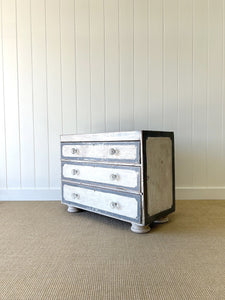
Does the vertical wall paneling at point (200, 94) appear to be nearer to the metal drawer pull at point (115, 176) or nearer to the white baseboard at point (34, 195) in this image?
the metal drawer pull at point (115, 176)

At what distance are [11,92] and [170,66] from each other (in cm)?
169

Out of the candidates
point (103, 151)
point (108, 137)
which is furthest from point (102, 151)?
point (108, 137)

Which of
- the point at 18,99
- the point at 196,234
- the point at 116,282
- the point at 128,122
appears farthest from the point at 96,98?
the point at 116,282

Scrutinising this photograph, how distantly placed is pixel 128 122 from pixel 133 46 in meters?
0.78

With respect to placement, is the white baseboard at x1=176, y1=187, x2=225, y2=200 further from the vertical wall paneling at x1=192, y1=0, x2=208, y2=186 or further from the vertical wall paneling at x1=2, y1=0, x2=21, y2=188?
the vertical wall paneling at x1=2, y1=0, x2=21, y2=188

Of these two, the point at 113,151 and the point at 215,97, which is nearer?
the point at 113,151

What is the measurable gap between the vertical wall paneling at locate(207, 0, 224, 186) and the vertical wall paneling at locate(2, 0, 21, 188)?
2.01 metres

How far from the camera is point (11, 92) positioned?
2.06 metres

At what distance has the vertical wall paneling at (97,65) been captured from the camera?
1979 millimetres

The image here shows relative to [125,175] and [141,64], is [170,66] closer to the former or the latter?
[141,64]

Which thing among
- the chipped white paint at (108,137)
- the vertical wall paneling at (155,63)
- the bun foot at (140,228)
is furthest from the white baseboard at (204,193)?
the chipped white paint at (108,137)

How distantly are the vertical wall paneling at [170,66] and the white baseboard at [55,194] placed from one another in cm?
68

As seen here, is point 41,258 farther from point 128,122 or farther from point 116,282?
point 128,122

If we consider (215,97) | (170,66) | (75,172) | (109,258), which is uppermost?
(170,66)
